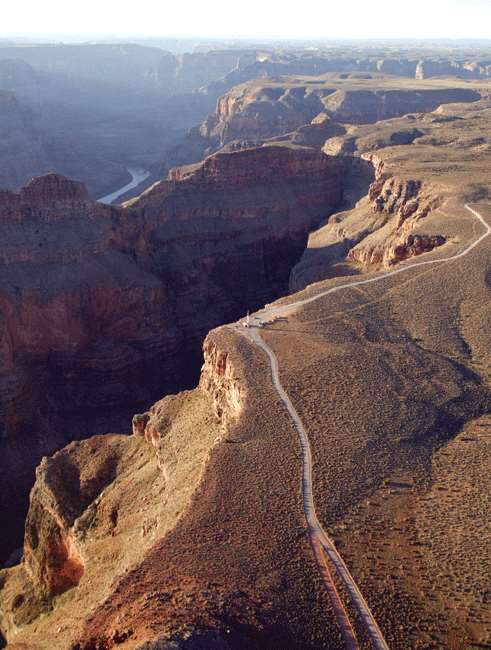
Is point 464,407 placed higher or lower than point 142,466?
higher

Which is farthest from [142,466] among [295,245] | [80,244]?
[295,245]

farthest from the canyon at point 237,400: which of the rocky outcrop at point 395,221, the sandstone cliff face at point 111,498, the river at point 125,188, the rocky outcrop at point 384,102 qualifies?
the rocky outcrop at point 384,102

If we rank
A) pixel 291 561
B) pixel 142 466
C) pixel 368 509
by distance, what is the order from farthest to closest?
pixel 142 466
pixel 368 509
pixel 291 561

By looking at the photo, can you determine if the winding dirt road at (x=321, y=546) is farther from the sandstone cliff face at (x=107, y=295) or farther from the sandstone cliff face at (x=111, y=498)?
the sandstone cliff face at (x=107, y=295)

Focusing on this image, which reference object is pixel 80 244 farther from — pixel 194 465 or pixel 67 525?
pixel 194 465

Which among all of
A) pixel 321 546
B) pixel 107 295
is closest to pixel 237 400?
pixel 321 546

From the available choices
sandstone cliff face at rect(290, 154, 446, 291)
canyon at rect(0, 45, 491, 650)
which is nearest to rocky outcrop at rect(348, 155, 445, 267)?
sandstone cliff face at rect(290, 154, 446, 291)

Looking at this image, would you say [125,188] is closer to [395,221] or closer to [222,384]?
[395,221]
